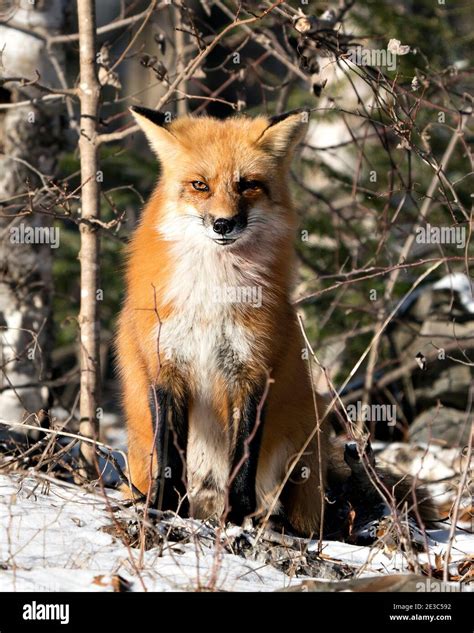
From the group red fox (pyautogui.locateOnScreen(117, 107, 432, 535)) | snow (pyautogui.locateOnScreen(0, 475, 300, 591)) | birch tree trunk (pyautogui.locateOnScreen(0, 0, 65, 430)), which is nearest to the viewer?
snow (pyautogui.locateOnScreen(0, 475, 300, 591))

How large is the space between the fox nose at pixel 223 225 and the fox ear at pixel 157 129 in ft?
2.17

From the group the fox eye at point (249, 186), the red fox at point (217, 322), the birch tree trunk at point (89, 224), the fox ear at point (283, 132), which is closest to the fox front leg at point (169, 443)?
the red fox at point (217, 322)

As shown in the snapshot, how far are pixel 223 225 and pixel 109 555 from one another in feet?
6.08

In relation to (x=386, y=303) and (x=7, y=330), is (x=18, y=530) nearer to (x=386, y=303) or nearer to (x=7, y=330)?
(x=7, y=330)

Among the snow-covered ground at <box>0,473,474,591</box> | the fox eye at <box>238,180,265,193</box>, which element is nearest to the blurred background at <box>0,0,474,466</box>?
the snow-covered ground at <box>0,473,474,591</box>

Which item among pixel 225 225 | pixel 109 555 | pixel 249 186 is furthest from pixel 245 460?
pixel 249 186

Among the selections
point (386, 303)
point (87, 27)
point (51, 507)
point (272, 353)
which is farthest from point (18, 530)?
point (386, 303)

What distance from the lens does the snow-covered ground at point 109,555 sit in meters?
3.52

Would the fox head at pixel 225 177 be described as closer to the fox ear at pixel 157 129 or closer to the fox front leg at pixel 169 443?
the fox ear at pixel 157 129

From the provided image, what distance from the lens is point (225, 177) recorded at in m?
4.79

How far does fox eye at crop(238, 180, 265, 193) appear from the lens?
191 inches

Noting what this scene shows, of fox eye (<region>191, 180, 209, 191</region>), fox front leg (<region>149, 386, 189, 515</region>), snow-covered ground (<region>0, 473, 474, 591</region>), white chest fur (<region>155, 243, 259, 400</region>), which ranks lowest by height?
snow-covered ground (<region>0, 473, 474, 591</region>)

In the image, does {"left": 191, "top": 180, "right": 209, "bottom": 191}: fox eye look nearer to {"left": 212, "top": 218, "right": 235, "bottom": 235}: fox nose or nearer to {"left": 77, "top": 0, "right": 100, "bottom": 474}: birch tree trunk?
{"left": 212, "top": 218, "right": 235, "bottom": 235}: fox nose
